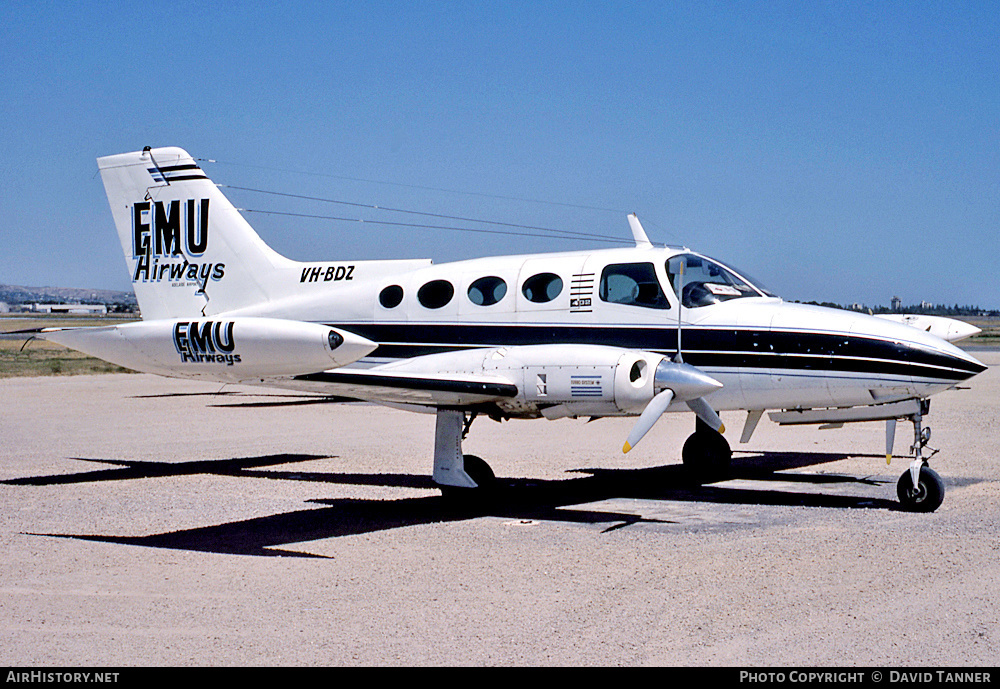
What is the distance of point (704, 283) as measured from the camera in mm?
12070

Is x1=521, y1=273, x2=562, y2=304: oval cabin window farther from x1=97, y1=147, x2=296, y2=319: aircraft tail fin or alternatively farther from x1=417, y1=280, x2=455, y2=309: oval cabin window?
x1=97, y1=147, x2=296, y2=319: aircraft tail fin

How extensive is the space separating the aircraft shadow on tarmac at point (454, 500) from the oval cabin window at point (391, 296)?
2491 mm

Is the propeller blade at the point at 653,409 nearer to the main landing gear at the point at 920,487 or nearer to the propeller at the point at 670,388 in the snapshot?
the propeller at the point at 670,388

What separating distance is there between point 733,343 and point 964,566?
3.90m

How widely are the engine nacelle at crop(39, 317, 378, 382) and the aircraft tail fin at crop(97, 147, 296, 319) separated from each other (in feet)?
15.2

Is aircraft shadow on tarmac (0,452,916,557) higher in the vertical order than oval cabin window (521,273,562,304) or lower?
lower

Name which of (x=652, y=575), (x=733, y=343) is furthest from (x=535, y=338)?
(x=652, y=575)

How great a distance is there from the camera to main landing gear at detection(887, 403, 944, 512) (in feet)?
36.0

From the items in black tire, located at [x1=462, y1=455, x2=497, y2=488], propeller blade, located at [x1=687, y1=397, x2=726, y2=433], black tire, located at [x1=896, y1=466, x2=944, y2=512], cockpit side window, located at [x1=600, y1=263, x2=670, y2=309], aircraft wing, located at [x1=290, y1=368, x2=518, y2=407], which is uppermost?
cockpit side window, located at [x1=600, y1=263, x2=670, y2=309]

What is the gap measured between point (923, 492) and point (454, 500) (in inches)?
203

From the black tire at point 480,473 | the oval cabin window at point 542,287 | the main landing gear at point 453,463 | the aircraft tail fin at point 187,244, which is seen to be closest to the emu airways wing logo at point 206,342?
the main landing gear at point 453,463

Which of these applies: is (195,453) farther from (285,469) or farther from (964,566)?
(964,566)

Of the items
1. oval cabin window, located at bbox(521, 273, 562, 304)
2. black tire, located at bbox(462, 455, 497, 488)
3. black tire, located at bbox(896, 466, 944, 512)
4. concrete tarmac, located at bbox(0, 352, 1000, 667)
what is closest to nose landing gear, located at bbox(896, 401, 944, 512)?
black tire, located at bbox(896, 466, 944, 512)

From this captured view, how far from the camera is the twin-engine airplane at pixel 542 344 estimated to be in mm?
9852
